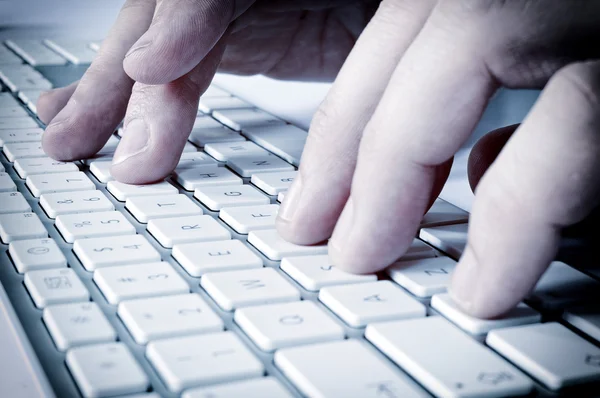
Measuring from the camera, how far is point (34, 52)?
136 centimetres

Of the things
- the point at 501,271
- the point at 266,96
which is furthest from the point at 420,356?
the point at 266,96

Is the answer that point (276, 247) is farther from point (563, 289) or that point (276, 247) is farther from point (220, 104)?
point (220, 104)

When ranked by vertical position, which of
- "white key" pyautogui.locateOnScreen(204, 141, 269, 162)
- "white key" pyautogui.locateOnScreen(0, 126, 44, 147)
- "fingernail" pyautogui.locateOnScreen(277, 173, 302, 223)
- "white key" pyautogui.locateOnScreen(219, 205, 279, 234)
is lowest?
"white key" pyautogui.locateOnScreen(0, 126, 44, 147)

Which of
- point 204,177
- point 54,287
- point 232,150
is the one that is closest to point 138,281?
point 54,287

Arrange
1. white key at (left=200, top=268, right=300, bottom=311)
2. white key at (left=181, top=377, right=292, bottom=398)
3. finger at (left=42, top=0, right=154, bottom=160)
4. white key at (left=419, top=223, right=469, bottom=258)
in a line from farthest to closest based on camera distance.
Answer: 1. finger at (left=42, top=0, right=154, bottom=160)
2. white key at (left=419, top=223, right=469, bottom=258)
3. white key at (left=200, top=268, right=300, bottom=311)
4. white key at (left=181, top=377, right=292, bottom=398)

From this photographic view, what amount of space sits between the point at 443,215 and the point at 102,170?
0.35 meters

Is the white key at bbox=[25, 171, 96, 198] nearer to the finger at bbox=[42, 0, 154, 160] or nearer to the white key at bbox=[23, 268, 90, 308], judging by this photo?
the finger at bbox=[42, 0, 154, 160]

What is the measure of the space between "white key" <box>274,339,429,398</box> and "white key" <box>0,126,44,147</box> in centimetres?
56

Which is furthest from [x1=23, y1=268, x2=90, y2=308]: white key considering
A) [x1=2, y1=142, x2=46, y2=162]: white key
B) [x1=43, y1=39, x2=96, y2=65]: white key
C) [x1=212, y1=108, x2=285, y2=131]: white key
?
[x1=43, y1=39, x2=96, y2=65]: white key

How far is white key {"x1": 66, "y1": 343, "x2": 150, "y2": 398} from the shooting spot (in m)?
0.37

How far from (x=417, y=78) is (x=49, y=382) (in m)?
0.32

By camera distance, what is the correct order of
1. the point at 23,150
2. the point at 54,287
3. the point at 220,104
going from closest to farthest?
the point at 54,287
the point at 23,150
the point at 220,104

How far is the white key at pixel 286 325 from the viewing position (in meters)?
0.43

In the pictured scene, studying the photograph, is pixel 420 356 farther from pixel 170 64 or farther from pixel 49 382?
pixel 170 64
